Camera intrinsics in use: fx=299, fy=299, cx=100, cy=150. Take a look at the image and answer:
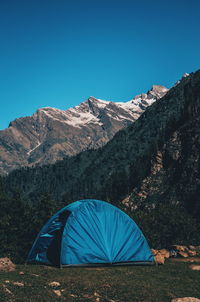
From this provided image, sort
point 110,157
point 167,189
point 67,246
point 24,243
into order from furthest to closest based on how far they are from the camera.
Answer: point 110,157 < point 167,189 < point 24,243 < point 67,246

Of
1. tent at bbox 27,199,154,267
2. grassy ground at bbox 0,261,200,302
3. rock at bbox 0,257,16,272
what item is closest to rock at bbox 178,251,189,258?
tent at bbox 27,199,154,267

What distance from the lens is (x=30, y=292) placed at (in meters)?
12.5

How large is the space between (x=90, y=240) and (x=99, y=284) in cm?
502

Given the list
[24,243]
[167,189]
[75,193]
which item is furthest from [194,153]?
[75,193]

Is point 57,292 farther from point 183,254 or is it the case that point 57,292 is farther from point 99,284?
point 183,254

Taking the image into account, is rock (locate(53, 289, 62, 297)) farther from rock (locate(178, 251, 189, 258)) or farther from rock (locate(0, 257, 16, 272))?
rock (locate(178, 251, 189, 258))

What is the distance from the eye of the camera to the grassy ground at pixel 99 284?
12.5m

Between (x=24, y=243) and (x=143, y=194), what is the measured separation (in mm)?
48408

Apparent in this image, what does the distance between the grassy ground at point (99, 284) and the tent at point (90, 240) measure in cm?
92

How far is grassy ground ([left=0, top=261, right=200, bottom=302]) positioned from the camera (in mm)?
12516

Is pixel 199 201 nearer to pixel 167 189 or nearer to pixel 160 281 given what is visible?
pixel 167 189

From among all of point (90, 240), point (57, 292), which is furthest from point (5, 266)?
point (57, 292)

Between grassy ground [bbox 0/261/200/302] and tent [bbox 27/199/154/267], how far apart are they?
0.92 metres

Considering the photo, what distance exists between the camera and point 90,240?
2000cm
